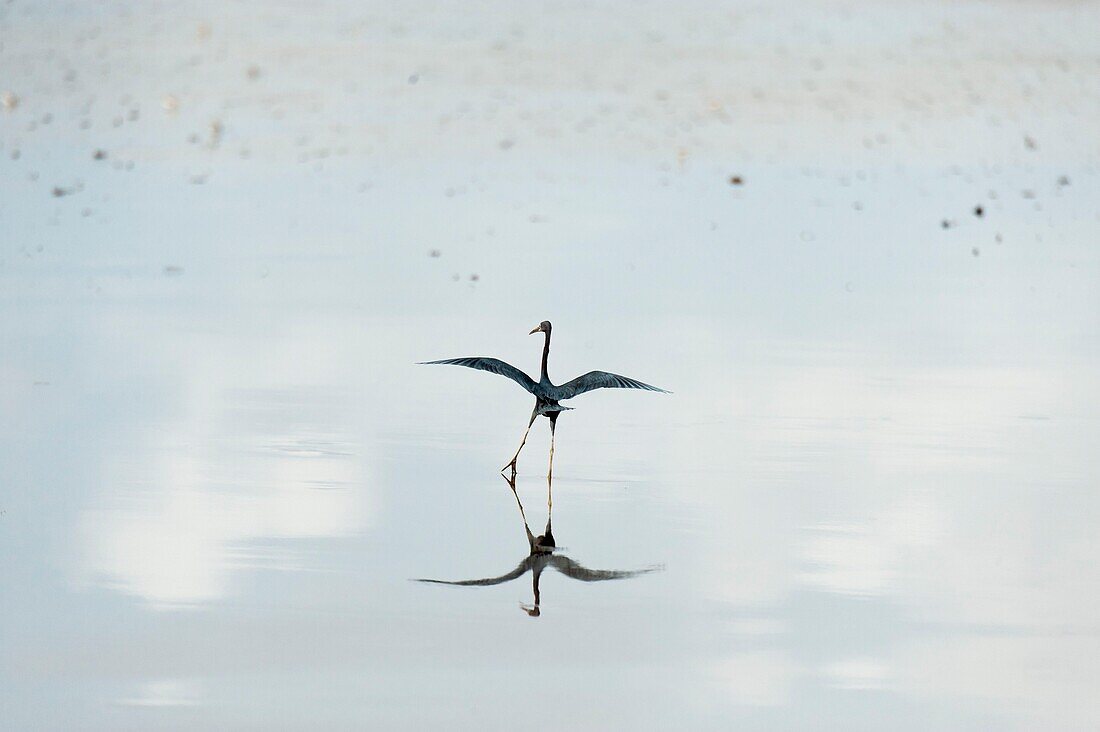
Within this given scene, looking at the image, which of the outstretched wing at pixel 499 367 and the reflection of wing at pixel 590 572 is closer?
the reflection of wing at pixel 590 572

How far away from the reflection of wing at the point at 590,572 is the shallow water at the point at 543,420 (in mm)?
52

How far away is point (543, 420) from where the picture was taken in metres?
10.3

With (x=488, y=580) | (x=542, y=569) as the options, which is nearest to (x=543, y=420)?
(x=542, y=569)

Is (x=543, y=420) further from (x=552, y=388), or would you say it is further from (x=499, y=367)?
(x=499, y=367)

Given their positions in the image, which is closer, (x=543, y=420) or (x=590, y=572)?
(x=590, y=572)

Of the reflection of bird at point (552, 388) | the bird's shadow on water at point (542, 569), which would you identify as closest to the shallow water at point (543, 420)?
the bird's shadow on water at point (542, 569)

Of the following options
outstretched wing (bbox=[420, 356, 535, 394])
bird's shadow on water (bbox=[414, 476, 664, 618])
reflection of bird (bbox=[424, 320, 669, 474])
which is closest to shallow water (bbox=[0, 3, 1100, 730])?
bird's shadow on water (bbox=[414, 476, 664, 618])

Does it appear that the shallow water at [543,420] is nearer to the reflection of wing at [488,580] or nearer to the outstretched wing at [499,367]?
the reflection of wing at [488,580]

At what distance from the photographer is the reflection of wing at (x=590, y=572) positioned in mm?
7441

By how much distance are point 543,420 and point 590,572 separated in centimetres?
287

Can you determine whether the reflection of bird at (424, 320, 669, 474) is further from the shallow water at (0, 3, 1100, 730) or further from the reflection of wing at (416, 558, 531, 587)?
the reflection of wing at (416, 558, 531, 587)

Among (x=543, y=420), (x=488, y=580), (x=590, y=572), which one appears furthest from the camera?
(x=543, y=420)

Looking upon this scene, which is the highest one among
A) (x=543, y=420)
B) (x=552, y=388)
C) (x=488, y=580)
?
(x=552, y=388)

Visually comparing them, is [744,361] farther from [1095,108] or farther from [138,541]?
[1095,108]
